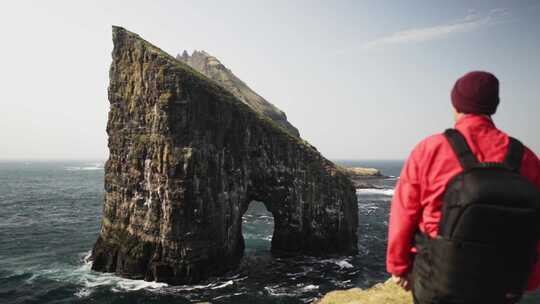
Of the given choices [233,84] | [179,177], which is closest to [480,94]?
[179,177]

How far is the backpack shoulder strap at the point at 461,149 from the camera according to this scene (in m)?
3.41

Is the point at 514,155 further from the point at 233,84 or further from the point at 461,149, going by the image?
the point at 233,84

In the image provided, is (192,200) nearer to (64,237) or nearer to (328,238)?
(328,238)

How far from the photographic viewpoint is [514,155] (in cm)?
356

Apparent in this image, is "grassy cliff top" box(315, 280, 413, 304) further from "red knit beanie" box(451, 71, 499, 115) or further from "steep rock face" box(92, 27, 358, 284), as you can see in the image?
"steep rock face" box(92, 27, 358, 284)

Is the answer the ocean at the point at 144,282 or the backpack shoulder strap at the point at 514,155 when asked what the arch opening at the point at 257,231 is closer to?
the ocean at the point at 144,282

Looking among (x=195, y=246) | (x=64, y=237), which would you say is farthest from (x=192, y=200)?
(x=64, y=237)

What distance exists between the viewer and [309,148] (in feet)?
142

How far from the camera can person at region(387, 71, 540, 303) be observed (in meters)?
3.58

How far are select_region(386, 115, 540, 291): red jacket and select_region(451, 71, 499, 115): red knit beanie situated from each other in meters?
0.10

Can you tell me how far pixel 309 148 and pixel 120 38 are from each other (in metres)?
24.5

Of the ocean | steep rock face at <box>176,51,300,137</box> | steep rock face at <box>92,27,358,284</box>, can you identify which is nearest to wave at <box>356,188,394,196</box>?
steep rock face at <box>176,51,300,137</box>

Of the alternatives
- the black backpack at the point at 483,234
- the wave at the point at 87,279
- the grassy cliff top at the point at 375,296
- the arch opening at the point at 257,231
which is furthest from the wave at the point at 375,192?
the black backpack at the point at 483,234

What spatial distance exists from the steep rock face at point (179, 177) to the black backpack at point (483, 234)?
29.1 meters
